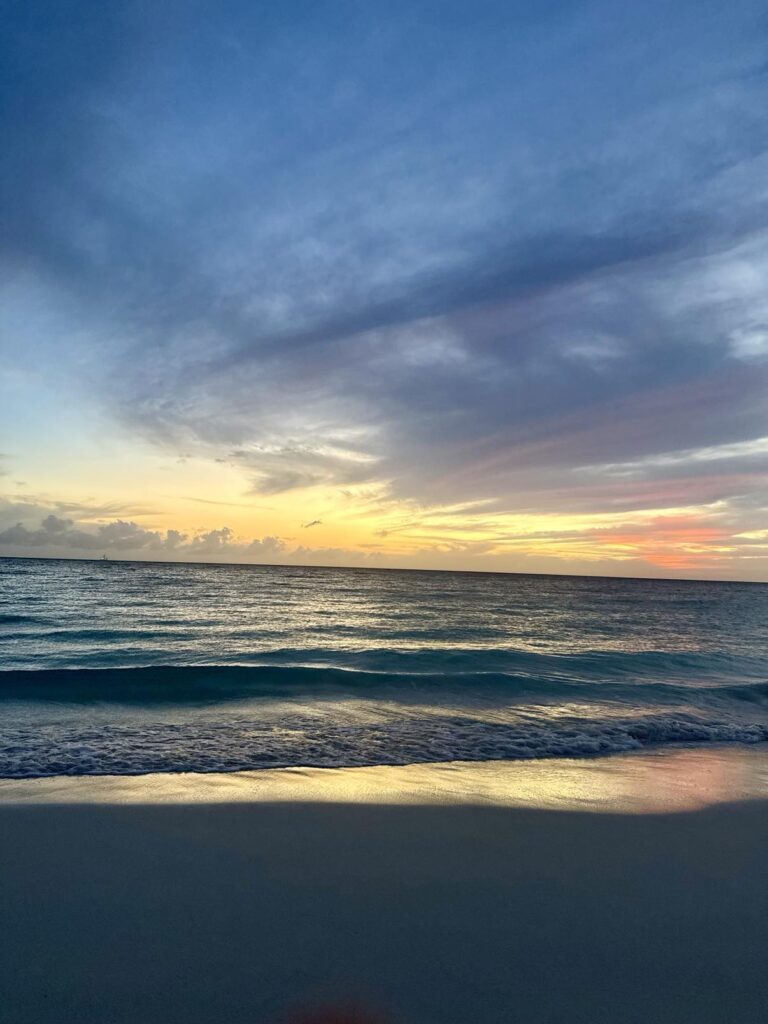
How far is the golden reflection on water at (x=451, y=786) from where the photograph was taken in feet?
25.6

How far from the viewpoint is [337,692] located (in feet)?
57.1

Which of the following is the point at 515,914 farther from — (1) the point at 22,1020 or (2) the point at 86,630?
(2) the point at 86,630

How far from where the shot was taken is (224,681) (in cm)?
1808

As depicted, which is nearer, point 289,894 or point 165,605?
point 289,894

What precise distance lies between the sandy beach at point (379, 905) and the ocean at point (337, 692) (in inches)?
99.5

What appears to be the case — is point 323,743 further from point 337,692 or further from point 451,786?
point 337,692

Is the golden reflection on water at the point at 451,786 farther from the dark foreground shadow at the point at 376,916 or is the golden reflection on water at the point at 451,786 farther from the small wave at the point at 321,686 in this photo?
the small wave at the point at 321,686

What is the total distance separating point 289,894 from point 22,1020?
2.19 metres

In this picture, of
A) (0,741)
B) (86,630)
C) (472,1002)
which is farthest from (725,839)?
(86,630)

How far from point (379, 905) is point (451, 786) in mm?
3559

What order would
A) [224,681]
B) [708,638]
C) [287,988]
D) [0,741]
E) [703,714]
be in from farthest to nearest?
[708,638], [224,681], [703,714], [0,741], [287,988]

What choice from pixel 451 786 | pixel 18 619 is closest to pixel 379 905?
pixel 451 786

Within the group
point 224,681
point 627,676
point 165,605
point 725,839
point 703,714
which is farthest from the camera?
point 165,605

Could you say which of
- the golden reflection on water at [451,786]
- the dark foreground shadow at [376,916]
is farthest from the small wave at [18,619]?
the dark foreground shadow at [376,916]
